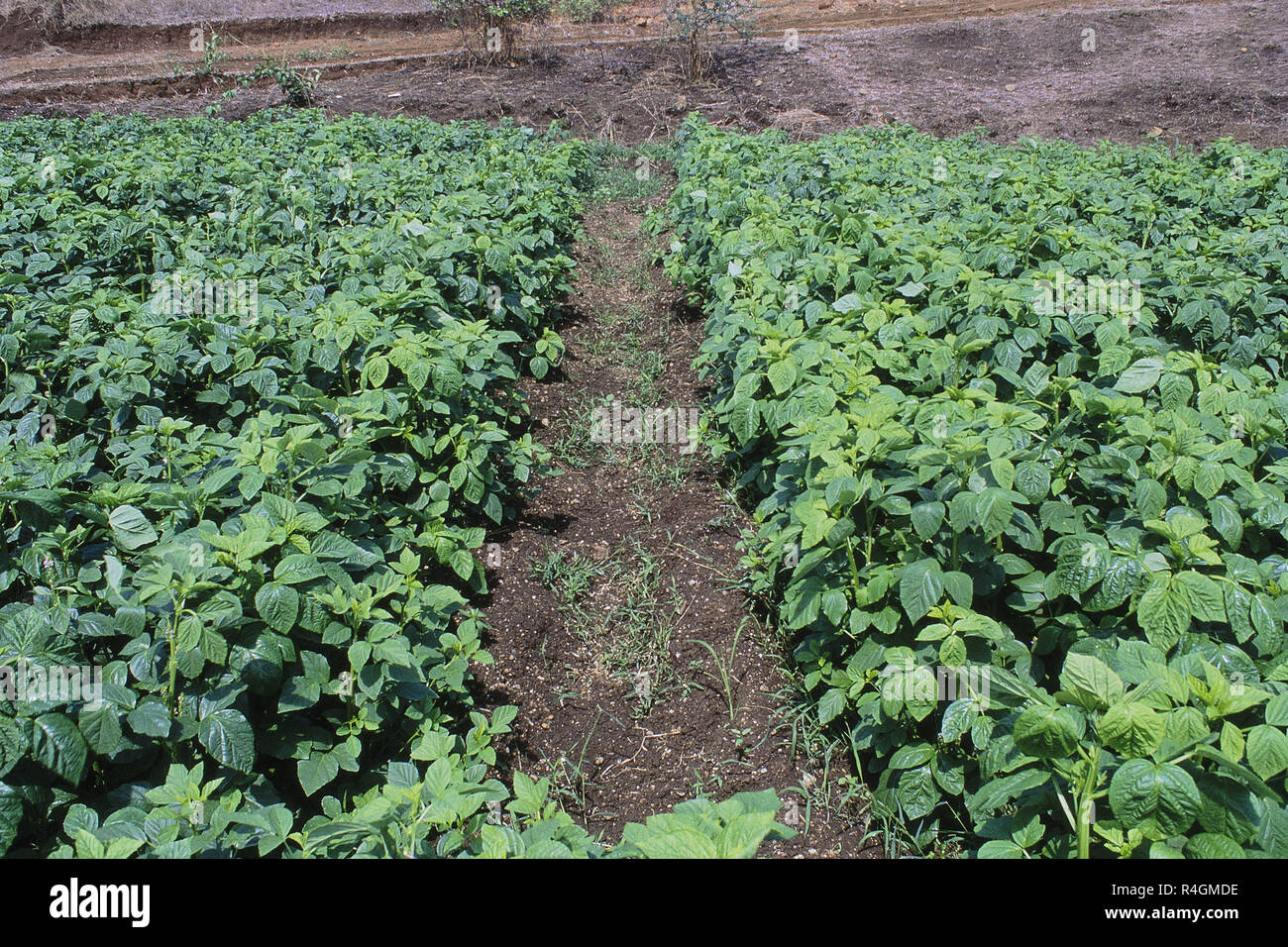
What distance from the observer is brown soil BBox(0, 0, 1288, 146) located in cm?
1081

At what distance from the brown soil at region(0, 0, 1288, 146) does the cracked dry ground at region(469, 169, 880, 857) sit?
8437mm

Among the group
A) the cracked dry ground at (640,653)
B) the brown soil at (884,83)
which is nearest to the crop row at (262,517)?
the cracked dry ground at (640,653)

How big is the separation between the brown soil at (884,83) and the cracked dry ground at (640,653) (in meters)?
8.44

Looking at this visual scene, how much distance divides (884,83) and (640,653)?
1212 cm

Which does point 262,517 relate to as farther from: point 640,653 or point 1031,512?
point 1031,512

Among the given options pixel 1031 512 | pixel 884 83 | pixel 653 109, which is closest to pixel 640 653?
pixel 1031 512

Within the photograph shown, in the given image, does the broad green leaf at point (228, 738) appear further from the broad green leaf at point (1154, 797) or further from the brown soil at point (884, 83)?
the brown soil at point (884, 83)

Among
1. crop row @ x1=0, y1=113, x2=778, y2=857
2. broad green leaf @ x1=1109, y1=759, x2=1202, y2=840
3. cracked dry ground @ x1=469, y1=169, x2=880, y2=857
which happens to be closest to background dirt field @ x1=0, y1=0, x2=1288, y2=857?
cracked dry ground @ x1=469, y1=169, x2=880, y2=857

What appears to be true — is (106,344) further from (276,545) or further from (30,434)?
(276,545)

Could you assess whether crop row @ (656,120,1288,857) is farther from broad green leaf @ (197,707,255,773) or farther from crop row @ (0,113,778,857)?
broad green leaf @ (197,707,255,773)

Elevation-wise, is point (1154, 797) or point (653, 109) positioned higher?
point (653, 109)

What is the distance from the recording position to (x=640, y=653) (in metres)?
2.82

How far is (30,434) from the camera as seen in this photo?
275cm

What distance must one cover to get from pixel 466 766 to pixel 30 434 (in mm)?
1995
